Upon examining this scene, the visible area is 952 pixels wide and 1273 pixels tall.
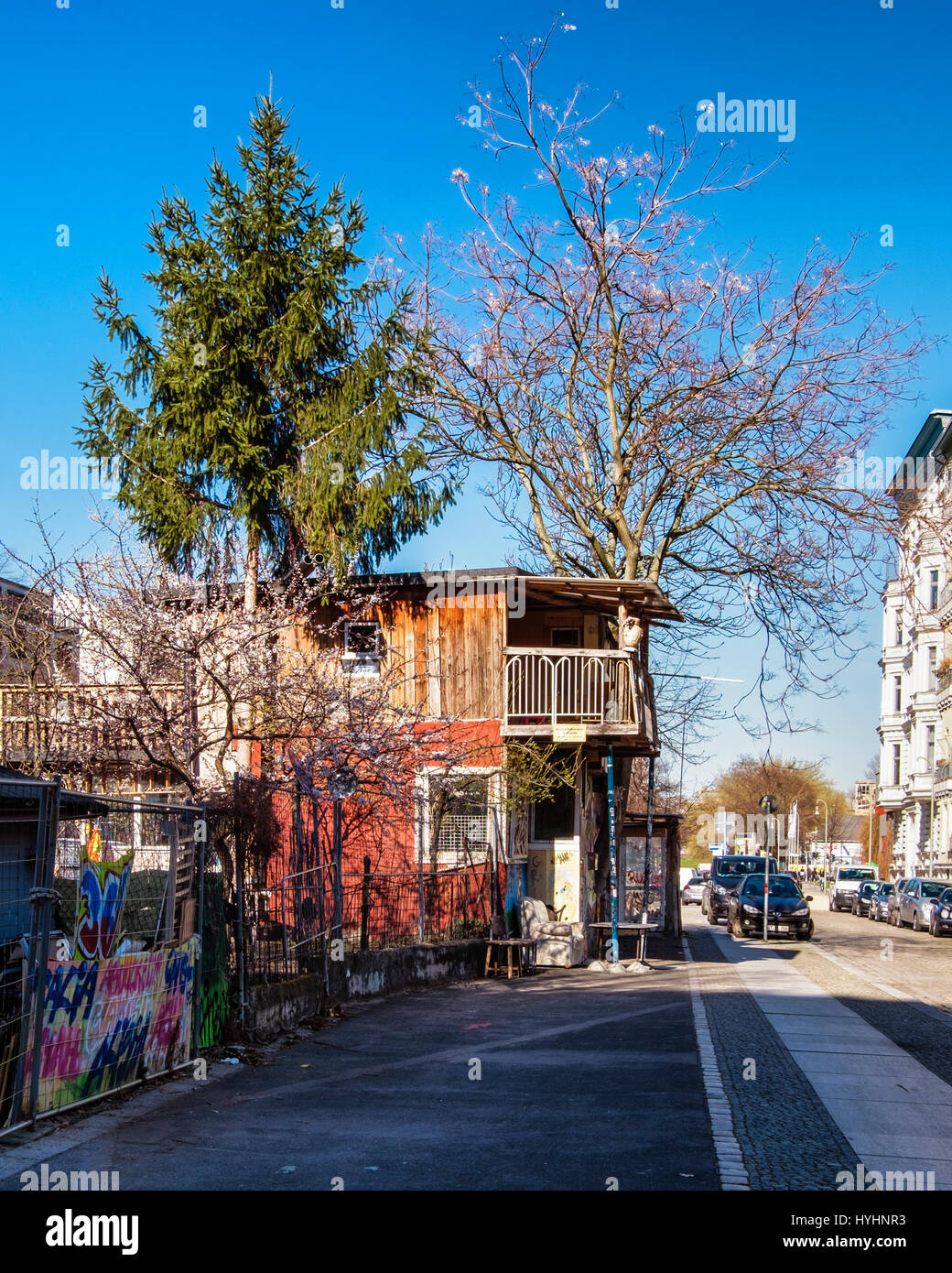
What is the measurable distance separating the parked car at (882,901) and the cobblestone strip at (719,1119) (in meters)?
32.4

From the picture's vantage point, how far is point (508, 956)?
1969 cm

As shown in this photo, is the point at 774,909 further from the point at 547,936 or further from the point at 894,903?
the point at 894,903

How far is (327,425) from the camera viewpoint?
77.8ft

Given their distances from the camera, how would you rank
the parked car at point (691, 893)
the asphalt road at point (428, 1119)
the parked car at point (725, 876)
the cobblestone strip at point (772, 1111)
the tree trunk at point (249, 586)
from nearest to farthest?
the asphalt road at point (428, 1119)
the cobblestone strip at point (772, 1111)
the tree trunk at point (249, 586)
the parked car at point (725, 876)
the parked car at point (691, 893)

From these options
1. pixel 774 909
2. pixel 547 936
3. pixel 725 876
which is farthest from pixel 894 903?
pixel 547 936

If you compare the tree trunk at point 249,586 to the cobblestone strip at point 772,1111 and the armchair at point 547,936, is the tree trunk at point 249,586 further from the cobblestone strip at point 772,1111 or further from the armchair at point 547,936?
the cobblestone strip at point 772,1111

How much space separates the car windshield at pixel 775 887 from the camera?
32.0 m

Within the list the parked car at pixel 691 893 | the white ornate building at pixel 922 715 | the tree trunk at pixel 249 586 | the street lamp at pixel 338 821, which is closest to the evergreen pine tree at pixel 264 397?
the tree trunk at pixel 249 586

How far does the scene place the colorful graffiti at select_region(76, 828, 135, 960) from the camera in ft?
28.7

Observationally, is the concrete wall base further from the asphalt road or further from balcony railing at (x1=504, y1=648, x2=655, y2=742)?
balcony railing at (x1=504, y1=648, x2=655, y2=742)

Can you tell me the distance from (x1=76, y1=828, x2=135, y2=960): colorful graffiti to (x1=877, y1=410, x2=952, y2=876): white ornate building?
42.8 meters

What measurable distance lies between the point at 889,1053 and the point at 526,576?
12.1 meters
